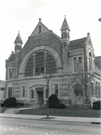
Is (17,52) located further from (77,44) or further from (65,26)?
(77,44)

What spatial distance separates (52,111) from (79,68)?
1157 cm

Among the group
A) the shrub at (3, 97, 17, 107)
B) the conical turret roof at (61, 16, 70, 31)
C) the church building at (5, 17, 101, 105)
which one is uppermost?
the conical turret roof at (61, 16, 70, 31)

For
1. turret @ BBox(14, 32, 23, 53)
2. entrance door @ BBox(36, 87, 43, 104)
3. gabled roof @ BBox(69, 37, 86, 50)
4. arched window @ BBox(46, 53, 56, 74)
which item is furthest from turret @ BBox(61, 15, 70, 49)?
turret @ BBox(14, 32, 23, 53)

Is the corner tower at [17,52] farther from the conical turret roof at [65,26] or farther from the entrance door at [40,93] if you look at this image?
the conical turret roof at [65,26]

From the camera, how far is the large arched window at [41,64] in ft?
148

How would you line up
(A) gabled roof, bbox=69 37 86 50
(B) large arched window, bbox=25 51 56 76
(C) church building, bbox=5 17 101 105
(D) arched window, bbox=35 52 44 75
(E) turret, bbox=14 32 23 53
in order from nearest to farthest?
(C) church building, bbox=5 17 101 105, (A) gabled roof, bbox=69 37 86 50, (B) large arched window, bbox=25 51 56 76, (D) arched window, bbox=35 52 44 75, (E) turret, bbox=14 32 23 53

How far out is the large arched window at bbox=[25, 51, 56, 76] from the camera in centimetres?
4522

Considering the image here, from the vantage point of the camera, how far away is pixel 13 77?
169 feet

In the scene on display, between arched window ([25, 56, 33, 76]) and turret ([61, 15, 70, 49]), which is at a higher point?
turret ([61, 15, 70, 49])

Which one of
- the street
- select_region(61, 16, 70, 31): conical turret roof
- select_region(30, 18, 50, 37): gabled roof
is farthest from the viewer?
select_region(30, 18, 50, 37): gabled roof

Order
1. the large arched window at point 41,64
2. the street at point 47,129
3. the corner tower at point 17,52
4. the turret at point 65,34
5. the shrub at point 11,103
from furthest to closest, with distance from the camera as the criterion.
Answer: the corner tower at point 17,52 → the large arched window at point 41,64 → the shrub at point 11,103 → the turret at point 65,34 → the street at point 47,129

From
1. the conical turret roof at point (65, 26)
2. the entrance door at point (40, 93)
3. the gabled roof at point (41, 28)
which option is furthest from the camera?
the gabled roof at point (41, 28)

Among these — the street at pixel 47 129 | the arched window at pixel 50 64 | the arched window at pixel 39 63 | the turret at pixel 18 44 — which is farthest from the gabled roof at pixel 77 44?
the street at pixel 47 129

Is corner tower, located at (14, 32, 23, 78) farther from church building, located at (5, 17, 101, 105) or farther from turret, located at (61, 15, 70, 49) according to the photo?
turret, located at (61, 15, 70, 49)
